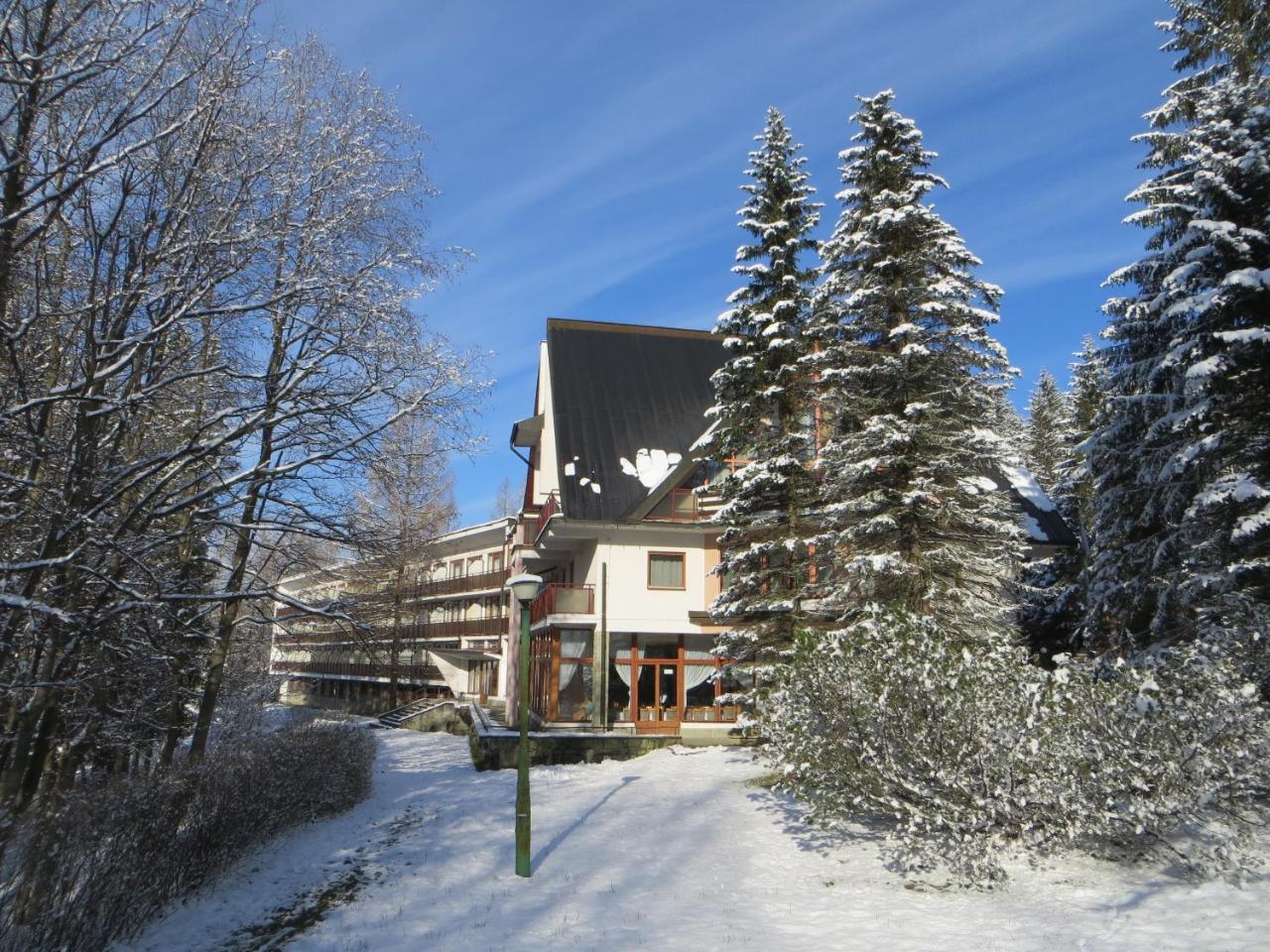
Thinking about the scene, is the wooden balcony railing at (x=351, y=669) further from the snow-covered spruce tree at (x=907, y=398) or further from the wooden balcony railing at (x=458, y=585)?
the snow-covered spruce tree at (x=907, y=398)

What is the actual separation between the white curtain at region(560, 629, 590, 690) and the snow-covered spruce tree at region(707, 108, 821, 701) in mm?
7187

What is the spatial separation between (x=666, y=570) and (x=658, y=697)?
3902 mm

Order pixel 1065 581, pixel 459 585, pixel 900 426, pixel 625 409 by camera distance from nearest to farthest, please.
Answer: pixel 900 426 < pixel 1065 581 < pixel 625 409 < pixel 459 585

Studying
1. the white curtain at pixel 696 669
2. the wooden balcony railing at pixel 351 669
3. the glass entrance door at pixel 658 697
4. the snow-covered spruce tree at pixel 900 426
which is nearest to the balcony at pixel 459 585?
the wooden balcony railing at pixel 351 669

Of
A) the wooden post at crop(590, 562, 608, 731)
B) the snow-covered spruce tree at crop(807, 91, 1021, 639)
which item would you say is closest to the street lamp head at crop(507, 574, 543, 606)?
the snow-covered spruce tree at crop(807, 91, 1021, 639)

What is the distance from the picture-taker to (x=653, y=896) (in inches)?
418

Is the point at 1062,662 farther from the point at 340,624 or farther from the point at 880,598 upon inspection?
the point at 340,624

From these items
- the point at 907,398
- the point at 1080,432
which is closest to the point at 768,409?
the point at 907,398

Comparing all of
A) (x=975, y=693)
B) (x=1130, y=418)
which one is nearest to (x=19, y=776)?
(x=975, y=693)

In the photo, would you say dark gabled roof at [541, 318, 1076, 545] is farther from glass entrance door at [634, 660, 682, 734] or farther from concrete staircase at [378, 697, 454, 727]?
concrete staircase at [378, 697, 454, 727]

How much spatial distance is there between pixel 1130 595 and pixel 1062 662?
998cm

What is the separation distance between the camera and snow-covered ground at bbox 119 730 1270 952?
8.67 meters

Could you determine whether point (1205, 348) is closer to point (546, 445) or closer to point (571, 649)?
point (571, 649)

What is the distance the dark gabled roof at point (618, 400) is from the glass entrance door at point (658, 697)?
4.93m
